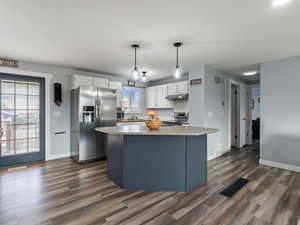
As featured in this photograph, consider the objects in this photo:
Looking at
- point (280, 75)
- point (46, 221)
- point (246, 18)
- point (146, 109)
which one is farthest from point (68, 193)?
point (280, 75)

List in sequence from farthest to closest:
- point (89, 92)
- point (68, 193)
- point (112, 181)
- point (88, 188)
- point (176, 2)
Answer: point (89, 92), point (112, 181), point (88, 188), point (68, 193), point (176, 2)

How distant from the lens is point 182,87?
4711mm

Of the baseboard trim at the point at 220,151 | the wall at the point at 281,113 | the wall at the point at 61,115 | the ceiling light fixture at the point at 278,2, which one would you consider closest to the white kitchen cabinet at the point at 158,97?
the baseboard trim at the point at 220,151

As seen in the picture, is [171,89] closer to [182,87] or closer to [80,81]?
[182,87]

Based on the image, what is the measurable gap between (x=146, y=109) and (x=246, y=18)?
14.8 ft

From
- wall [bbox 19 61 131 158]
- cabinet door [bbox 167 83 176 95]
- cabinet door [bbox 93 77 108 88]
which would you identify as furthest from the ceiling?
cabinet door [bbox 167 83 176 95]

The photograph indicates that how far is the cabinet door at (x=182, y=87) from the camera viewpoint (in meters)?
4.62

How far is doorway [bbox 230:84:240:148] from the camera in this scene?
525 centimetres

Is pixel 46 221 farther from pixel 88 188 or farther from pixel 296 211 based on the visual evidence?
pixel 296 211

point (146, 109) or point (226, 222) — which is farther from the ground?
point (146, 109)

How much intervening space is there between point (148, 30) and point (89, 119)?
260 cm

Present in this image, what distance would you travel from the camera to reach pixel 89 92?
12.5ft

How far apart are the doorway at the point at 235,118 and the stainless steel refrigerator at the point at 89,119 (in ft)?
13.5

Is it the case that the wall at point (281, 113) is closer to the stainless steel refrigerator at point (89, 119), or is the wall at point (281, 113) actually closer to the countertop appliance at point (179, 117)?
the countertop appliance at point (179, 117)
